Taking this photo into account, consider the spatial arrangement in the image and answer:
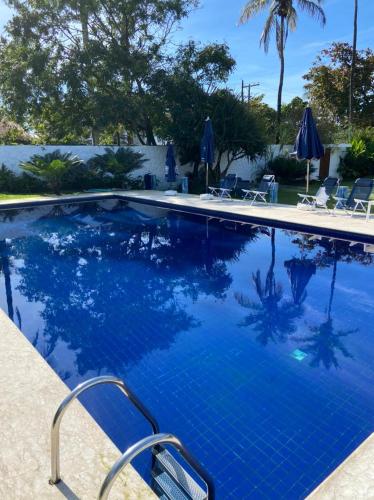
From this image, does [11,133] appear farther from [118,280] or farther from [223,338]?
[223,338]

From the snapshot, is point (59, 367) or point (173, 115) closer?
point (59, 367)

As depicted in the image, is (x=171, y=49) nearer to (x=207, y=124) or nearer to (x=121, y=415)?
(x=207, y=124)

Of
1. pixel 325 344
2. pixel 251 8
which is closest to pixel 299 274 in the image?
pixel 325 344

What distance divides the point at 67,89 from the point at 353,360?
1737 cm

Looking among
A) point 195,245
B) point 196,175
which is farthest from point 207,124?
point 195,245

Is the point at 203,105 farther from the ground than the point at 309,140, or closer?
farther from the ground

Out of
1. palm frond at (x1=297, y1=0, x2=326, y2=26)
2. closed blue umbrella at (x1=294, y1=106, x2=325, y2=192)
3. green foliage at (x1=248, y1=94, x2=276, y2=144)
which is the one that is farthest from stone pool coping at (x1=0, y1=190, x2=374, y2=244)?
palm frond at (x1=297, y1=0, x2=326, y2=26)

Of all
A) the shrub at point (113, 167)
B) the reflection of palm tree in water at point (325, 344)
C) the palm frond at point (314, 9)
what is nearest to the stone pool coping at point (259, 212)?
the shrub at point (113, 167)

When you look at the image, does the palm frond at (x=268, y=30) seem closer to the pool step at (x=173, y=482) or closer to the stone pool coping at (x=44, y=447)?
the stone pool coping at (x=44, y=447)

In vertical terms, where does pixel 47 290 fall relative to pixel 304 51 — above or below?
below

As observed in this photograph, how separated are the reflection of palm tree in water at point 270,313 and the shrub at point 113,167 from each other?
38.8 feet

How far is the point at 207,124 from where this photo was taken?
549 inches

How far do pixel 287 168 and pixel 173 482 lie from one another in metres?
18.5

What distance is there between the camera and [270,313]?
540 cm
